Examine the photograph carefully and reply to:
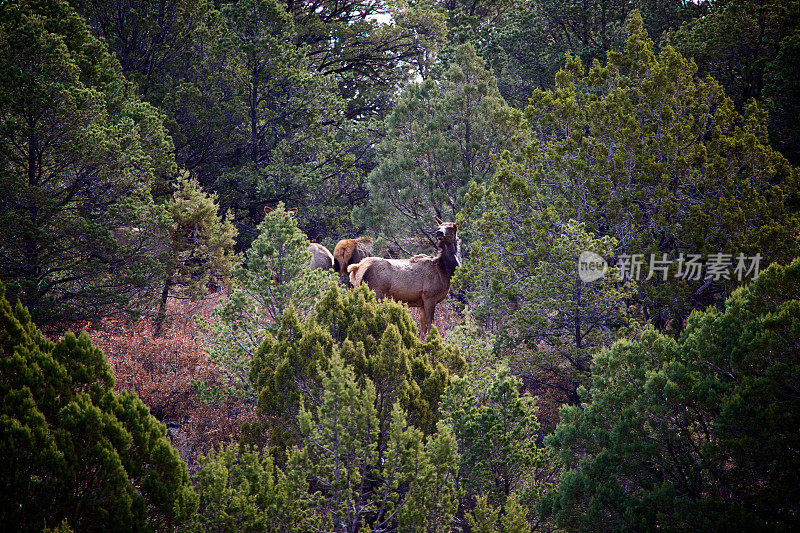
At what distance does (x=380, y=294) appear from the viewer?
35.1 ft

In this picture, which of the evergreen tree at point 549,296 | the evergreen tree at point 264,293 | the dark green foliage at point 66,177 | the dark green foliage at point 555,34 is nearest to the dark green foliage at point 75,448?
the evergreen tree at point 264,293

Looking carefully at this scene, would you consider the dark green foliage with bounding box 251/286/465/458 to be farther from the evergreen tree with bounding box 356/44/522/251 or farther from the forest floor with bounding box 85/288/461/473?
the evergreen tree with bounding box 356/44/522/251

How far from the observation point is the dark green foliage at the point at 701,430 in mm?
3596

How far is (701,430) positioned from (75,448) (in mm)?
4454

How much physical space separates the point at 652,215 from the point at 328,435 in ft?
19.6

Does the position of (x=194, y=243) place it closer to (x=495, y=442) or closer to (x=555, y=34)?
(x=495, y=442)

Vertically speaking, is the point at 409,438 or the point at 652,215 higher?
the point at 652,215

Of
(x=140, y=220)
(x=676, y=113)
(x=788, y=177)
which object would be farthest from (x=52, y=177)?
(x=788, y=177)

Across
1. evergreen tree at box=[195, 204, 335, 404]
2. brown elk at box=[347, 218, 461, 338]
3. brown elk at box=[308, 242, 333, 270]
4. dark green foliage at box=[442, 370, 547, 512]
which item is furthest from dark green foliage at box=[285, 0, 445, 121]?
dark green foliage at box=[442, 370, 547, 512]

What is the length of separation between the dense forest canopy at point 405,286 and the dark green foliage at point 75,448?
2cm

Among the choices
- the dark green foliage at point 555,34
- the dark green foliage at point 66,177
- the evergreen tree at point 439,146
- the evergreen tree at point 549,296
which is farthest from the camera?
the dark green foliage at point 555,34

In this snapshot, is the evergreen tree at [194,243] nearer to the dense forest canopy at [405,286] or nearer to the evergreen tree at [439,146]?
the dense forest canopy at [405,286]

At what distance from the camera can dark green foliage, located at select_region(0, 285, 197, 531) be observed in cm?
310

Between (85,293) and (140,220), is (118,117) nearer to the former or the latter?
(140,220)
